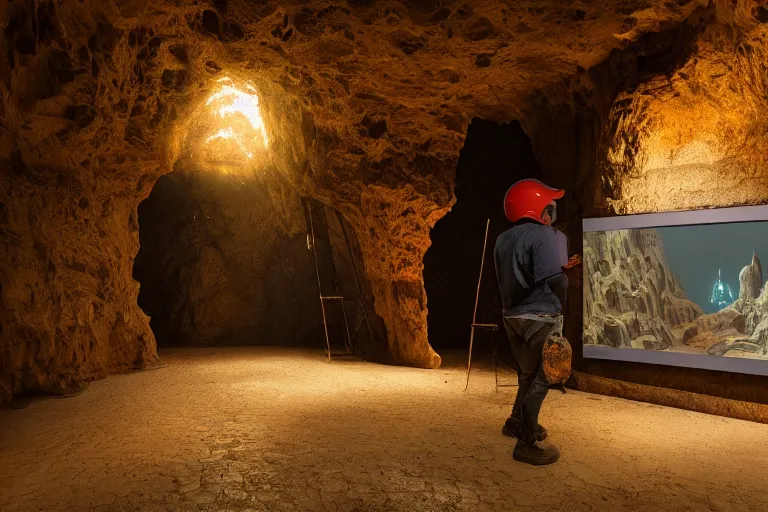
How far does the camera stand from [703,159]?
634cm

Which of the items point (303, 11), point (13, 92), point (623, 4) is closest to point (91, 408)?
point (13, 92)

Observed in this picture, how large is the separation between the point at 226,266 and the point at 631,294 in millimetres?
9180

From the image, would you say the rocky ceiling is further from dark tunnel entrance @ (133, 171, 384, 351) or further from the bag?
dark tunnel entrance @ (133, 171, 384, 351)

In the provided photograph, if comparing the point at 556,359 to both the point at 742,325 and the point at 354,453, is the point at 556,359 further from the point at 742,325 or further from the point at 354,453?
the point at 742,325

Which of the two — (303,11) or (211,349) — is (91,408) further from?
(211,349)

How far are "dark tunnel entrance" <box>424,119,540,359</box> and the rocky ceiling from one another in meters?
5.45

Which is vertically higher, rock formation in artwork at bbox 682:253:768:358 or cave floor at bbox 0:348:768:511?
rock formation in artwork at bbox 682:253:768:358

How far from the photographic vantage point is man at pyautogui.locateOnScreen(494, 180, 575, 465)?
4.30 meters

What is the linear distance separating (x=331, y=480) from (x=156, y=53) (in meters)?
5.62

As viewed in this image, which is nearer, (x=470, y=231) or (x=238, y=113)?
(x=238, y=113)

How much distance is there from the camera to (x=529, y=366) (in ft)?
14.7

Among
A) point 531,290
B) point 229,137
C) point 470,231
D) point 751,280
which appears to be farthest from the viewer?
point 470,231

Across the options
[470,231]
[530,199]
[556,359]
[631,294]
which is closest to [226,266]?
[470,231]

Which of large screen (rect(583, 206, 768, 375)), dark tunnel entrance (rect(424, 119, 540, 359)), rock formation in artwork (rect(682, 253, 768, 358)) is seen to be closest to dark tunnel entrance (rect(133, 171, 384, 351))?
dark tunnel entrance (rect(424, 119, 540, 359))
